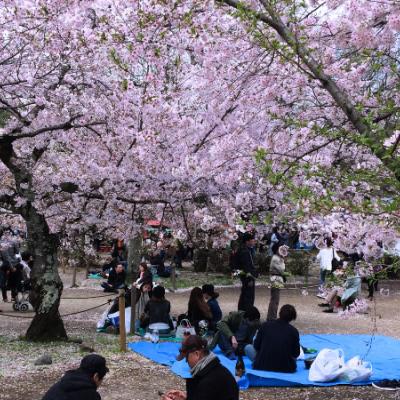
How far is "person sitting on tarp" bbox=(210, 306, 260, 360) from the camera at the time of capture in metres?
8.66

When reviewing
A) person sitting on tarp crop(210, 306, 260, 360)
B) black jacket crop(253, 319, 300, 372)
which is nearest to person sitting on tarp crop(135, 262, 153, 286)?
person sitting on tarp crop(210, 306, 260, 360)

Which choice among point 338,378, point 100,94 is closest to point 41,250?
point 100,94

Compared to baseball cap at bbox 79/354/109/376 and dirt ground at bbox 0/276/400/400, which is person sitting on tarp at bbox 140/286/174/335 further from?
baseball cap at bbox 79/354/109/376

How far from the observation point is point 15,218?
1494 centimetres

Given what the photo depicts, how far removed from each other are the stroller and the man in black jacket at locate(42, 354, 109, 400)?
9825 mm

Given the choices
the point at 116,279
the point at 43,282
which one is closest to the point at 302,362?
the point at 43,282

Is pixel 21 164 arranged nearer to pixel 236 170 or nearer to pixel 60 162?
pixel 60 162

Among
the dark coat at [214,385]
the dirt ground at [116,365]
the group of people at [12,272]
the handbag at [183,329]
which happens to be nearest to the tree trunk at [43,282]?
the dirt ground at [116,365]

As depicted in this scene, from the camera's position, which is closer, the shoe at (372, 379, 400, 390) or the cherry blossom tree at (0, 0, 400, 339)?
the cherry blossom tree at (0, 0, 400, 339)

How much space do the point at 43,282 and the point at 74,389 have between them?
222 inches

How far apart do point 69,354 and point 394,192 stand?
5.85 meters

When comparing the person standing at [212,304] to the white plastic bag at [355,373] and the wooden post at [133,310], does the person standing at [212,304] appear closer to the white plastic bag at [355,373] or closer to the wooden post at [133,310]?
the wooden post at [133,310]

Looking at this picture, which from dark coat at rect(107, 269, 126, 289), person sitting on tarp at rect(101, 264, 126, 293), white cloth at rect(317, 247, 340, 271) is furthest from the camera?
dark coat at rect(107, 269, 126, 289)

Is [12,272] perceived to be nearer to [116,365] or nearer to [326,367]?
[116,365]
